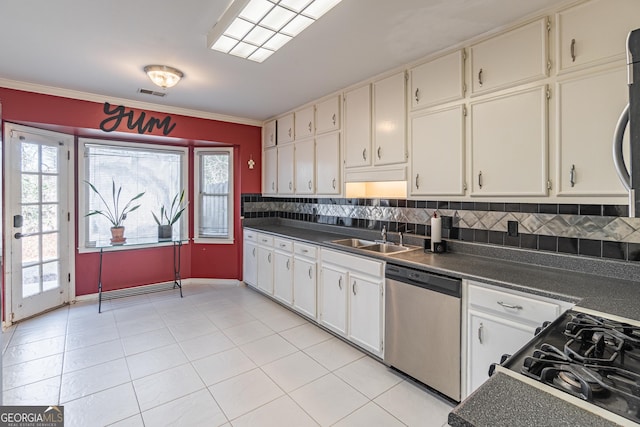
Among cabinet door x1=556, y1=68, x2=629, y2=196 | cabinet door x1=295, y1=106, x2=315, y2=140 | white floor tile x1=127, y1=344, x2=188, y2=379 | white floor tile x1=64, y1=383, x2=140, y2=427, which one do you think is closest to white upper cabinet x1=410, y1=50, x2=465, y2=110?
cabinet door x1=556, y1=68, x2=629, y2=196

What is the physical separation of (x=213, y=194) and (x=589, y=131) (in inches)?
170

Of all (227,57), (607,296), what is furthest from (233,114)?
(607,296)

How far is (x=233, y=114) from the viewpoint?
4.42m

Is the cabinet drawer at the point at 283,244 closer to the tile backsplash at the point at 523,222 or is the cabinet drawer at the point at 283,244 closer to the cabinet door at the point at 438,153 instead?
the tile backsplash at the point at 523,222

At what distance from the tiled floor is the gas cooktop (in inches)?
46.4

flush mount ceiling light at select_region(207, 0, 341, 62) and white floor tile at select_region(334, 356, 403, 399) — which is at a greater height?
flush mount ceiling light at select_region(207, 0, 341, 62)

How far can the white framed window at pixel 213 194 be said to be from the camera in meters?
4.74

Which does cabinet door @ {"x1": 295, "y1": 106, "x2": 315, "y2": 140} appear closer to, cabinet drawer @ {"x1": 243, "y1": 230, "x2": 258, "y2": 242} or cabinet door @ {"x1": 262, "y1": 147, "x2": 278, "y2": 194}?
cabinet door @ {"x1": 262, "y1": 147, "x2": 278, "y2": 194}

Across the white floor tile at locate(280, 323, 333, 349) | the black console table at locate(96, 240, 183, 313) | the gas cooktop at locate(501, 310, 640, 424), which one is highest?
the gas cooktop at locate(501, 310, 640, 424)

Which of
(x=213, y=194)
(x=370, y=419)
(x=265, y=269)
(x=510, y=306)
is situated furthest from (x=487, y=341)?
(x=213, y=194)

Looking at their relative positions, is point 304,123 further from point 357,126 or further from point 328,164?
point 357,126

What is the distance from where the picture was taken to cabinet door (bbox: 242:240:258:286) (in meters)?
4.30

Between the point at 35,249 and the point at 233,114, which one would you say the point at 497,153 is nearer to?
the point at 233,114

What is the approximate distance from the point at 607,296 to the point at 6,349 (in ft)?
14.2
